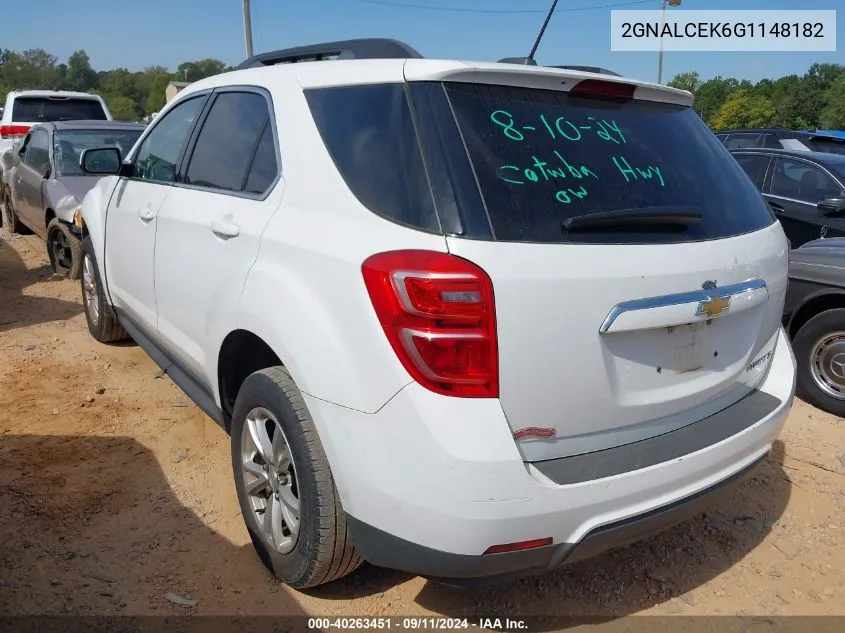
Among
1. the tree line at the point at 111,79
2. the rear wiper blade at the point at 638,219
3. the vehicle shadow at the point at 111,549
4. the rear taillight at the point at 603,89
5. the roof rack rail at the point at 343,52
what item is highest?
the tree line at the point at 111,79

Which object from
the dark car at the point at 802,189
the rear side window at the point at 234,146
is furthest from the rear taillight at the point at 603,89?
the dark car at the point at 802,189

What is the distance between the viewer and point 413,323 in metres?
1.81

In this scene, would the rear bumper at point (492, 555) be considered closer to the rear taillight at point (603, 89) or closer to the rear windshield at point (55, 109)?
the rear taillight at point (603, 89)

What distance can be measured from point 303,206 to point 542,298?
91 cm

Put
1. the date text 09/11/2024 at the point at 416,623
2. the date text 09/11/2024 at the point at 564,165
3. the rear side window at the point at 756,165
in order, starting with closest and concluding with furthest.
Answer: the date text 09/11/2024 at the point at 564,165, the date text 09/11/2024 at the point at 416,623, the rear side window at the point at 756,165

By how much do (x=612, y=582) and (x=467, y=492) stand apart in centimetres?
123

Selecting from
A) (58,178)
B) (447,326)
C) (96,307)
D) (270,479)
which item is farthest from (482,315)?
(58,178)

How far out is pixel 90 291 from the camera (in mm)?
5059

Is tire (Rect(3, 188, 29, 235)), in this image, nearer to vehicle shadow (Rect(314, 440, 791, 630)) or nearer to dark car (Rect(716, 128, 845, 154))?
vehicle shadow (Rect(314, 440, 791, 630))

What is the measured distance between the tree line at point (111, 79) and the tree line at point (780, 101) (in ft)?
162

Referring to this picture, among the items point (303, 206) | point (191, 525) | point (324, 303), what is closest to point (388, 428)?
Result: point (324, 303)

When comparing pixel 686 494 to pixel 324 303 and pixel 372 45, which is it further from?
pixel 372 45

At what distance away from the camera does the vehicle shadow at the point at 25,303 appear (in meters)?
5.76

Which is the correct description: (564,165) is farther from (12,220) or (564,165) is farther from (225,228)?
(12,220)
